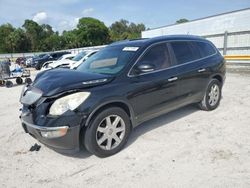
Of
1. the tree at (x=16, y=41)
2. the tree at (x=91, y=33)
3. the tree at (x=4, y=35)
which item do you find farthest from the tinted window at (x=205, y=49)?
the tree at (x=91, y=33)

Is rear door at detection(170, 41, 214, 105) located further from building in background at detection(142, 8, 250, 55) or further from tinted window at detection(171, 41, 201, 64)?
building in background at detection(142, 8, 250, 55)

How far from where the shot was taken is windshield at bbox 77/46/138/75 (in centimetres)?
410

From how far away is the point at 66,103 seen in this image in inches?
132

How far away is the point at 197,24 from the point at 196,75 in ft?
80.1

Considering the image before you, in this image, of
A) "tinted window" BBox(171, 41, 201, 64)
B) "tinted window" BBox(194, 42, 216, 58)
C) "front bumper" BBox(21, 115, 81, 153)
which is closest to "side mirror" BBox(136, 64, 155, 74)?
"tinted window" BBox(171, 41, 201, 64)

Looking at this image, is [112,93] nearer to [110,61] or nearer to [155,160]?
[110,61]

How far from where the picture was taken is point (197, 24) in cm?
2722

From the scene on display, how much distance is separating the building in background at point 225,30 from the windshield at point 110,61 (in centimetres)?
1375

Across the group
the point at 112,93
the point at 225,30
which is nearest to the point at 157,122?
the point at 112,93

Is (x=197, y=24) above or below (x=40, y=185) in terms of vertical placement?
above

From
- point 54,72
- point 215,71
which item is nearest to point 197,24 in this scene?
point 215,71

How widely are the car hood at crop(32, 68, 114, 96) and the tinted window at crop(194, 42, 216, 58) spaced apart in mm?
2663

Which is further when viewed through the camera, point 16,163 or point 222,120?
point 222,120

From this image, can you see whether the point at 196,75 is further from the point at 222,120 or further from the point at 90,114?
the point at 90,114
